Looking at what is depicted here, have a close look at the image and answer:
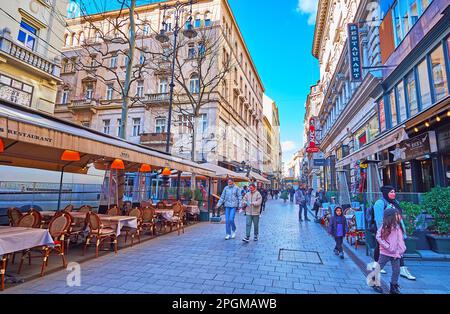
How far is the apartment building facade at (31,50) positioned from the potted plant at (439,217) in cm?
1814

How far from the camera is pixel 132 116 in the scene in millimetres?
29328

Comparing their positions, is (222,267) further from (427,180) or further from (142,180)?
(142,180)

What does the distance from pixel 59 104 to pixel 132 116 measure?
403 inches

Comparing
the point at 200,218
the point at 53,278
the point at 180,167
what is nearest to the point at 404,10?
the point at 180,167

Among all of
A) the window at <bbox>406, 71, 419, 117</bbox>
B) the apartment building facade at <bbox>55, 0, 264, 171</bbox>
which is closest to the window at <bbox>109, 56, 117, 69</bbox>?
the apartment building facade at <bbox>55, 0, 264, 171</bbox>

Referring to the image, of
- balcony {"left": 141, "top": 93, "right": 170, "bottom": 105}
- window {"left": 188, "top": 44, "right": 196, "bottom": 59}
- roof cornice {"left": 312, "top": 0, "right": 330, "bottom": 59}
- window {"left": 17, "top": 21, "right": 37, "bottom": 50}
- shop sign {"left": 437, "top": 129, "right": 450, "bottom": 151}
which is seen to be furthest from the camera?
balcony {"left": 141, "top": 93, "right": 170, "bottom": 105}

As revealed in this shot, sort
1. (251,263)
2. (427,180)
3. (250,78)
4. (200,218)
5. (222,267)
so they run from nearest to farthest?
(222,267) < (251,263) < (427,180) < (200,218) < (250,78)

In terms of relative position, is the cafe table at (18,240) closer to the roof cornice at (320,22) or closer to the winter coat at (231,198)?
the winter coat at (231,198)

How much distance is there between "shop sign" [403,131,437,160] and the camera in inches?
333

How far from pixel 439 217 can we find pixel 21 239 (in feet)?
28.9

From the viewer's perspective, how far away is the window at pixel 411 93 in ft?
31.9

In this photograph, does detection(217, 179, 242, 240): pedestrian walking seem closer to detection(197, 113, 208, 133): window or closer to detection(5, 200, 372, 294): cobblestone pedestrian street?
detection(5, 200, 372, 294): cobblestone pedestrian street

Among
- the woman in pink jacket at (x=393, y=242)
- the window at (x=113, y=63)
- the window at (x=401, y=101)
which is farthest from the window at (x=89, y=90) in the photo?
the woman in pink jacket at (x=393, y=242)

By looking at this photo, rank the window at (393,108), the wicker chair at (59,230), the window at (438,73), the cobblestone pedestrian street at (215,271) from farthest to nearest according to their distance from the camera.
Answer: the window at (393,108) < the window at (438,73) < the wicker chair at (59,230) < the cobblestone pedestrian street at (215,271)
